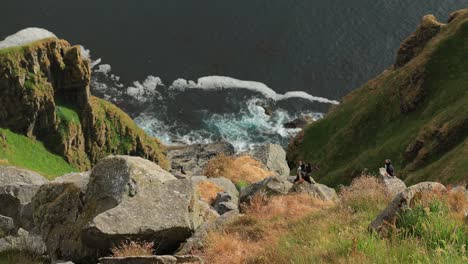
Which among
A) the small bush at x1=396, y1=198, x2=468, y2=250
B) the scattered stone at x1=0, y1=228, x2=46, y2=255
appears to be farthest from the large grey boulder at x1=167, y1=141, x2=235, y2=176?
the small bush at x1=396, y1=198, x2=468, y2=250

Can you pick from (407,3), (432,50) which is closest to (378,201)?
(432,50)

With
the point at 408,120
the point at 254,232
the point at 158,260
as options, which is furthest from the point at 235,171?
the point at 158,260

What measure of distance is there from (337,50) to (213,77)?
36183 millimetres

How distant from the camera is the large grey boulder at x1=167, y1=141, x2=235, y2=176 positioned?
119312mm

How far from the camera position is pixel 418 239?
14.2 m

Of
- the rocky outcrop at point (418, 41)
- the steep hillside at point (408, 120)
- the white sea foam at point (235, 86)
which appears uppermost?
the rocky outcrop at point (418, 41)

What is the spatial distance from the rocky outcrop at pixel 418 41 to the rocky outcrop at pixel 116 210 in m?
89.6

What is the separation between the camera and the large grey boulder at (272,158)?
7912 cm

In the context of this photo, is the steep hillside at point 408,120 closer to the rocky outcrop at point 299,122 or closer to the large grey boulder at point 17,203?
the rocky outcrop at point 299,122

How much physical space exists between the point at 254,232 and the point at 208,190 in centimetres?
2093

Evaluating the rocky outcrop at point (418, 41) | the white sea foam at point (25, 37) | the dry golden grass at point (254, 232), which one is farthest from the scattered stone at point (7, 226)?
the white sea foam at point (25, 37)

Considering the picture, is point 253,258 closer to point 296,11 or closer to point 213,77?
point 213,77

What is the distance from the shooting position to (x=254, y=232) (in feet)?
64.0

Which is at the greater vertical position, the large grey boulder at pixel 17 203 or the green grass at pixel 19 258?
the large grey boulder at pixel 17 203
